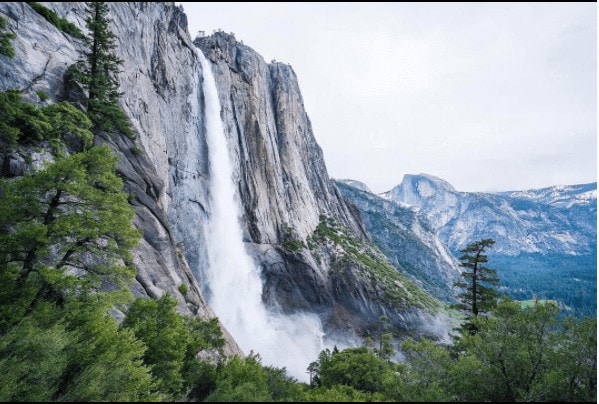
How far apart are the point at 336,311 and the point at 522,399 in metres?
51.2

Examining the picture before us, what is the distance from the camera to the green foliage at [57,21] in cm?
3033

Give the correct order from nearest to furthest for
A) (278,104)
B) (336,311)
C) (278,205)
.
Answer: (336,311), (278,205), (278,104)

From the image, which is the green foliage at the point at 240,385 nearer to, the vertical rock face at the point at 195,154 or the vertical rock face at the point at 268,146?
the vertical rock face at the point at 195,154

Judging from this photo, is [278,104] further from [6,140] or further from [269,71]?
[6,140]

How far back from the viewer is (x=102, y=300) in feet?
50.5

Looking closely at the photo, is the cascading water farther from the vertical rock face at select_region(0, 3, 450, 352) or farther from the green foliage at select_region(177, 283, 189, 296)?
the green foliage at select_region(177, 283, 189, 296)

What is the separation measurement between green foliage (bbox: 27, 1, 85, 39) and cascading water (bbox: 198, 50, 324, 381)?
90.7 ft

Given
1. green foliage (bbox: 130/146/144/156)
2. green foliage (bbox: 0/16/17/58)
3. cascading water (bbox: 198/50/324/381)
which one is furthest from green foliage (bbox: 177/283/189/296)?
green foliage (bbox: 0/16/17/58)

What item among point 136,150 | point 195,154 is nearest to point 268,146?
point 195,154

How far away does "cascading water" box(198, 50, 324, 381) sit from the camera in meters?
48.8

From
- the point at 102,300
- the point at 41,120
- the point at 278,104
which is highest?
the point at 278,104

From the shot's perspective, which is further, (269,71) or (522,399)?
(269,71)

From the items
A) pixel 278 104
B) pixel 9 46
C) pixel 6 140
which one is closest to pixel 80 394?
pixel 6 140

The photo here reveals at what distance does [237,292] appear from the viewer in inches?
2083
